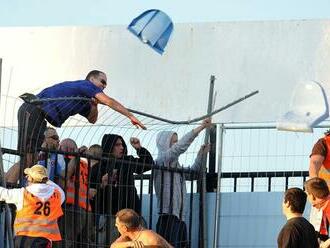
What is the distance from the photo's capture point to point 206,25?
16.7 metres

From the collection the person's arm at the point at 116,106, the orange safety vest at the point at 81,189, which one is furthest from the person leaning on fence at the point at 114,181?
the person's arm at the point at 116,106

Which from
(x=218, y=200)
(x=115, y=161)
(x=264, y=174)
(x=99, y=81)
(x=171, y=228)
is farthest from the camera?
(x=264, y=174)

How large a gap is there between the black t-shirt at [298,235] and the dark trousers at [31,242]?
8.33ft

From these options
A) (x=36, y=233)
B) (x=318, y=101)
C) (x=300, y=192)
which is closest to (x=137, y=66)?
(x=318, y=101)

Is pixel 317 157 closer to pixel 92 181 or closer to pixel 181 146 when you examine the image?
pixel 181 146

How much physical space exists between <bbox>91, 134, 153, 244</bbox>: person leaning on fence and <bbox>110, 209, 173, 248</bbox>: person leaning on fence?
2499mm

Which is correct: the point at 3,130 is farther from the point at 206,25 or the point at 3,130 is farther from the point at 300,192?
the point at 300,192

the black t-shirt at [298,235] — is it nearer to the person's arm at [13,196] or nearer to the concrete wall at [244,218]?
the person's arm at [13,196]

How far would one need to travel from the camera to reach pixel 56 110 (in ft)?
46.8

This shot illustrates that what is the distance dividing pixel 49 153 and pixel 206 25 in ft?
10.8

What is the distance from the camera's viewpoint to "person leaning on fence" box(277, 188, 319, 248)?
1167 centimetres

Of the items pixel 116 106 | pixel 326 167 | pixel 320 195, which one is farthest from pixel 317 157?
pixel 116 106

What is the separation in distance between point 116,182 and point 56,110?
104 centimetres

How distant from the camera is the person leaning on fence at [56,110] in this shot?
45.6 feet
